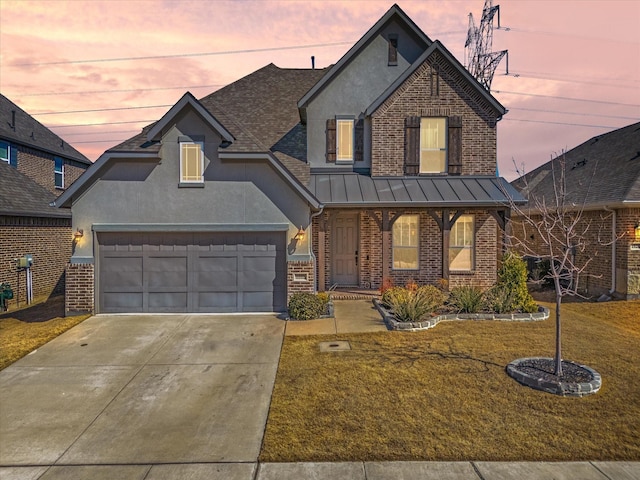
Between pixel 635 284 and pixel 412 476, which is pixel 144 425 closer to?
pixel 412 476

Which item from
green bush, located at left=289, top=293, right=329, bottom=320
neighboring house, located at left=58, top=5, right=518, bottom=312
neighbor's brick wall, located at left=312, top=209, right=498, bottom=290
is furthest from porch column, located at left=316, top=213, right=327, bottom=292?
green bush, located at left=289, top=293, right=329, bottom=320

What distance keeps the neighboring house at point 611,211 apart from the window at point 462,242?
2.21m

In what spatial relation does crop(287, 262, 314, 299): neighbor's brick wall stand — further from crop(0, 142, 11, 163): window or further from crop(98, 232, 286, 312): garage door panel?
crop(0, 142, 11, 163): window

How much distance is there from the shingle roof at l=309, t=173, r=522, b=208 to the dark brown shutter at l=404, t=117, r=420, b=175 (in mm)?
432

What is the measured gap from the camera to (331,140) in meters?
16.0

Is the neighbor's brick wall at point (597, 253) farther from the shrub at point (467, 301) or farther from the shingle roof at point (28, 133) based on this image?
the shingle roof at point (28, 133)

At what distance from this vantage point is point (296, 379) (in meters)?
7.51

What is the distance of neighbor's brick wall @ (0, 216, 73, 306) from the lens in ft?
49.5

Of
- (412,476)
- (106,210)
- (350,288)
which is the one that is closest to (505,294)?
(350,288)

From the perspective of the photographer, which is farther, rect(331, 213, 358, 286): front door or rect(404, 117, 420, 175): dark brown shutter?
rect(331, 213, 358, 286): front door

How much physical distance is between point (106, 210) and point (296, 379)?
28.4 feet

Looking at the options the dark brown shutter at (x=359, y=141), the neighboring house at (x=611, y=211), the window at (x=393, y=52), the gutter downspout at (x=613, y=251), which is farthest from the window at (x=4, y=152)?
the gutter downspout at (x=613, y=251)

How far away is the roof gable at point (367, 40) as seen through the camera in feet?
51.3

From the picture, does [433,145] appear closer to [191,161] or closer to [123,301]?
[191,161]
